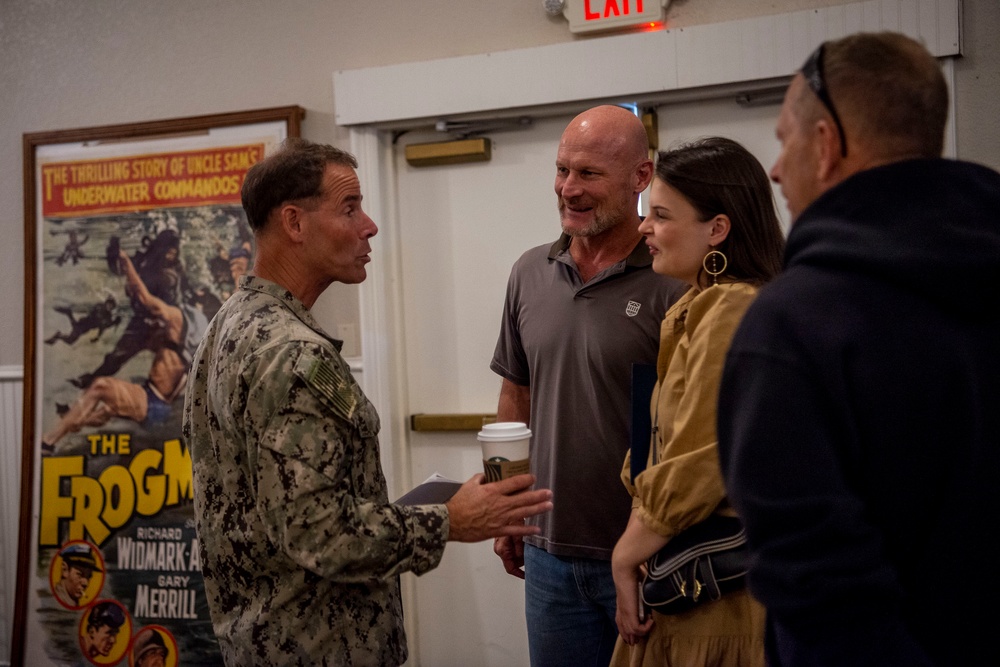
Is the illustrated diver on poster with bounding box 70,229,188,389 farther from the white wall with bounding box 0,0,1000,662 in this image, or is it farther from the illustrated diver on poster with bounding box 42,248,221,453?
the white wall with bounding box 0,0,1000,662

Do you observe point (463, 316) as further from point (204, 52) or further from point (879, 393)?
point (879, 393)

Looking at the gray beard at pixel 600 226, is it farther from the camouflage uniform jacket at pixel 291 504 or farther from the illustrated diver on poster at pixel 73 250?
the illustrated diver on poster at pixel 73 250

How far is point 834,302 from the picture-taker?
2.89 ft

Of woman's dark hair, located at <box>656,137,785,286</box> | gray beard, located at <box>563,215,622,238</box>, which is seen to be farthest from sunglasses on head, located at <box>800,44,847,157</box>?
gray beard, located at <box>563,215,622,238</box>

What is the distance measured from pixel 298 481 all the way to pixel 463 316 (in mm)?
2000

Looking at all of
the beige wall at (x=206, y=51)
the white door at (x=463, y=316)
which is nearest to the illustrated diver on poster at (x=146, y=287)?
the beige wall at (x=206, y=51)

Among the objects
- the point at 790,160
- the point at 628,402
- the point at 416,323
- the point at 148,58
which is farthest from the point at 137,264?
the point at 790,160

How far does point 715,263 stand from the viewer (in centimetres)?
156

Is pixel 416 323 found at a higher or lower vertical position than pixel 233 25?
lower

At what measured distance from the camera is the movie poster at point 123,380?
11.3 ft

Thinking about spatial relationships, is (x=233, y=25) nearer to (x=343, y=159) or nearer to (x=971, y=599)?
(x=343, y=159)

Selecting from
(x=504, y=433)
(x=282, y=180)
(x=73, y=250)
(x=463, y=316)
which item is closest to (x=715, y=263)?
(x=504, y=433)

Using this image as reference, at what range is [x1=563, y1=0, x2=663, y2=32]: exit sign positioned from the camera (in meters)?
2.94

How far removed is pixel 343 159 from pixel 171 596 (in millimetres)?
2398
